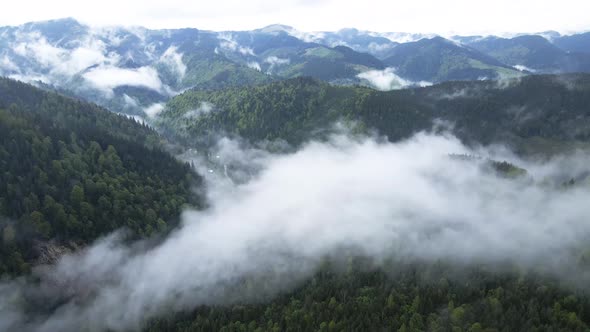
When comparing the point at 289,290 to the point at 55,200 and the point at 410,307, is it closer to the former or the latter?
the point at 410,307

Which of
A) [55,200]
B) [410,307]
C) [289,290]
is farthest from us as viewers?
[55,200]

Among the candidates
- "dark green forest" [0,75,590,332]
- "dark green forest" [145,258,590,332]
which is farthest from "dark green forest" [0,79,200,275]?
"dark green forest" [145,258,590,332]

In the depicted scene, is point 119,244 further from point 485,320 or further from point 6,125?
point 485,320

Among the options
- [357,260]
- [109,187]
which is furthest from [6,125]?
[357,260]

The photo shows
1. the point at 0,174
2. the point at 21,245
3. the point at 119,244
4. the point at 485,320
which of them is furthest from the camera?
the point at 119,244

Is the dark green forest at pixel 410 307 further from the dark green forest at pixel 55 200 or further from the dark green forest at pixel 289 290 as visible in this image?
the dark green forest at pixel 55 200

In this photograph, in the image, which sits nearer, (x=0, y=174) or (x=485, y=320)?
(x=485, y=320)

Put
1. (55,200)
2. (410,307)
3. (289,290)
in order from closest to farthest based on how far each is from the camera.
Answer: (410,307)
(289,290)
(55,200)

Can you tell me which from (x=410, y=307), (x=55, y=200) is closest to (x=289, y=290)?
(x=410, y=307)

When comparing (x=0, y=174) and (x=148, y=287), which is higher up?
(x=0, y=174)

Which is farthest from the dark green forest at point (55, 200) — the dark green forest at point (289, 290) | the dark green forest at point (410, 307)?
the dark green forest at point (410, 307)

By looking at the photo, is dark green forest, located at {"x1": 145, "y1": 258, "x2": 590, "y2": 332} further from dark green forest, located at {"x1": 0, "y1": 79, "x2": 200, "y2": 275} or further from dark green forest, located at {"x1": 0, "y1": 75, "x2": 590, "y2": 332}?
dark green forest, located at {"x1": 0, "y1": 79, "x2": 200, "y2": 275}
